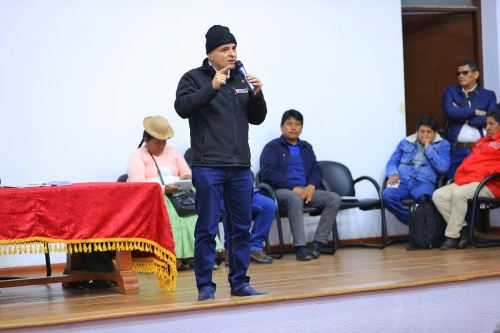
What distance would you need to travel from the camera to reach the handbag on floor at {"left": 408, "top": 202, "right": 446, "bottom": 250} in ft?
21.7

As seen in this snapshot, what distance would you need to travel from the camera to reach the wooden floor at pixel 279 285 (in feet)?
12.6

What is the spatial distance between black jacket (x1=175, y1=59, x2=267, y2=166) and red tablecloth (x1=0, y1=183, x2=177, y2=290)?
2.62ft

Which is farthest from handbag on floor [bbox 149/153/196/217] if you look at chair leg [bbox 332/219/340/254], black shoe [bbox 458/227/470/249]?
black shoe [bbox 458/227/470/249]

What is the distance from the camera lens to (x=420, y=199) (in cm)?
676

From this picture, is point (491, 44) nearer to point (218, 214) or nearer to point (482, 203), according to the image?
point (482, 203)

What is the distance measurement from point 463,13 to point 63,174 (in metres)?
4.00

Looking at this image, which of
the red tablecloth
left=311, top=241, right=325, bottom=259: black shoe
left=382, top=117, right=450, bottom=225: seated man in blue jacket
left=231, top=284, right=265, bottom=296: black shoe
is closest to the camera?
left=231, top=284, right=265, bottom=296: black shoe

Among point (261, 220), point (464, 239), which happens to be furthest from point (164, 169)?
point (464, 239)

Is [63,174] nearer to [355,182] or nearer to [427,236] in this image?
[355,182]

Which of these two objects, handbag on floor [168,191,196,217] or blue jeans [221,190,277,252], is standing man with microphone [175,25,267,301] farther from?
blue jeans [221,190,277,252]

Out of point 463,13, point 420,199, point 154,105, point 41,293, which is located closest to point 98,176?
point 154,105

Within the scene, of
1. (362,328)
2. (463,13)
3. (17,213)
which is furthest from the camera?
(463,13)

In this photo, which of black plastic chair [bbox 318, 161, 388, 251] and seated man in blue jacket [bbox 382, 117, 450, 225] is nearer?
black plastic chair [bbox 318, 161, 388, 251]

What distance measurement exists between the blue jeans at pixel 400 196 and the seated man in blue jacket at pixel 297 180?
64 centimetres
